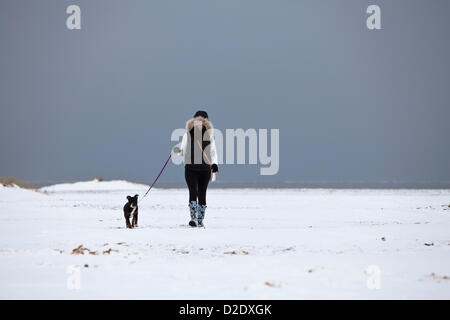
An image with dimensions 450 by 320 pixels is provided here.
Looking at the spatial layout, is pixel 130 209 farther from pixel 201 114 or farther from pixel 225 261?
pixel 225 261

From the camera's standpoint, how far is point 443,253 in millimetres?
6953

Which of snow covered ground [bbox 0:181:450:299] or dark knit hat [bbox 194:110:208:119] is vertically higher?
dark knit hat [bbox 194:110:208:119]

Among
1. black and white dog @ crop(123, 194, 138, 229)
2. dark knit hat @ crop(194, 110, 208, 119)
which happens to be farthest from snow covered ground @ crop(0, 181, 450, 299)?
dark knit hat @ crop(194, 110, 208, 119)

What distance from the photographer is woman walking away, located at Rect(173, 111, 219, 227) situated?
35.0ft

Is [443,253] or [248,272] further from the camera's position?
[443,253]

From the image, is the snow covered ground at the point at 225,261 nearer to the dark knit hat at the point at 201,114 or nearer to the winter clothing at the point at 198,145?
the winter clothing at the point at 198,145

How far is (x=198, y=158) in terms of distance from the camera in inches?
420

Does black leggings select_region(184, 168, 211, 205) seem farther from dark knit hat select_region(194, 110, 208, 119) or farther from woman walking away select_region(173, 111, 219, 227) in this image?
dark knit hat select_region(194, 110, 208, 119)

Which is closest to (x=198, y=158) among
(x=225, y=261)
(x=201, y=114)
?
(x=201, y=114)

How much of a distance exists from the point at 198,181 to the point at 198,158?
478 millimetres

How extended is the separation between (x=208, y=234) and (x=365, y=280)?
14.6 feet

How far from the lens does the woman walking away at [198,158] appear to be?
35.0 feet
